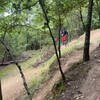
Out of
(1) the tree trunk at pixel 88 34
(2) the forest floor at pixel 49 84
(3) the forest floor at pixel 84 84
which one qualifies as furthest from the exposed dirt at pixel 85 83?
(2) the forest floor at pixel 49 84

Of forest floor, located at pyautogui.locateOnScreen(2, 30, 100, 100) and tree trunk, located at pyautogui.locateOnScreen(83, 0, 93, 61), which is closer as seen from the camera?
tree trunk, located at pyautogui.locateOnScreen(83, 0, 93, 61)

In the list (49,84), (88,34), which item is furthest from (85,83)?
(49,84)

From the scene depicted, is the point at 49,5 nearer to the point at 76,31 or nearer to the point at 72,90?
the point at 72,90

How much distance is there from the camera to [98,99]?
4082 mm

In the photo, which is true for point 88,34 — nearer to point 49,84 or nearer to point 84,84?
point 84,84

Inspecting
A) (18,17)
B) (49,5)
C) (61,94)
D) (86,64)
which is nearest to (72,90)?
(61,94)

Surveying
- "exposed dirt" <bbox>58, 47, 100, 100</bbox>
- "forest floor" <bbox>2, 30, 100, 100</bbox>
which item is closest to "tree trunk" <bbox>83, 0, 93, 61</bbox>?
"exposed dirt" <bbox>58, 47, 100, 100</bbox>

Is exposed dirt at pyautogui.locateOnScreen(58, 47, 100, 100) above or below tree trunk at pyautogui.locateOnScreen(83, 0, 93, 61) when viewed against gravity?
below

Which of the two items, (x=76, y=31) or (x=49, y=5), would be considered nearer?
(x=49, y=5)

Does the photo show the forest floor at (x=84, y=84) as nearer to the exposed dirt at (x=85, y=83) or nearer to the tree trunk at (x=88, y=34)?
the exposed dirt at (x=85, y=83)

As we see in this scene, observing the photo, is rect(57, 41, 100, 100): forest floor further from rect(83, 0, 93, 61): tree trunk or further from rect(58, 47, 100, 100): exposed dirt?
rect(83, 0, 93, 61): tree trunk

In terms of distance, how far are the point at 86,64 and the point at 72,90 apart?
1678 mm

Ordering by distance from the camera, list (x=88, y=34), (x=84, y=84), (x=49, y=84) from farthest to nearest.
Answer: (x=49, y=84), (x=88, y=34), (x=84, y=84)

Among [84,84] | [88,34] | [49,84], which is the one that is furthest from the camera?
[49,84]
